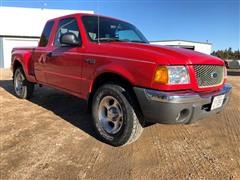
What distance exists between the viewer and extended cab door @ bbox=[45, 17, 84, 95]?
447 centimetres

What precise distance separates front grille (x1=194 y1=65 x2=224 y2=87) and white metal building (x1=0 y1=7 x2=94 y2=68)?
25.7 meters

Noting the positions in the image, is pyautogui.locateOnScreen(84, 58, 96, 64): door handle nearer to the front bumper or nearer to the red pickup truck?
the red pickup truck

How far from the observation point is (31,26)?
29.3 meters

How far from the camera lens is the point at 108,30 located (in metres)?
4.77

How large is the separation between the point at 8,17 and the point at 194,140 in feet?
96.5

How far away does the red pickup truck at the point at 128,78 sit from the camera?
3256 millimetres

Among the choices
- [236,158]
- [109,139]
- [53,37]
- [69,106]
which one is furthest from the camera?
[69,106]

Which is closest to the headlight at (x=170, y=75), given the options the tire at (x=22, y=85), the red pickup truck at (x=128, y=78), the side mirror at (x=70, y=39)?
the red pickup truck at (x=128, y=78)

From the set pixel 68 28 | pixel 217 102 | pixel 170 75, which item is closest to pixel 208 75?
pixel 217 102

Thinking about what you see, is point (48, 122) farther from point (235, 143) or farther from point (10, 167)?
point (235, 143)

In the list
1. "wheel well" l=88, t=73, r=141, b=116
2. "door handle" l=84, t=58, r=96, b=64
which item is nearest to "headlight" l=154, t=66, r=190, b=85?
"wheel well" l=88, t=73, r=141, b=116

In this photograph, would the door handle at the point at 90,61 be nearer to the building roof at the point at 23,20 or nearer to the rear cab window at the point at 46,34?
the rear cab window at the point at 46,34

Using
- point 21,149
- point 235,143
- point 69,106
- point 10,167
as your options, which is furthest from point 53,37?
point 235,143

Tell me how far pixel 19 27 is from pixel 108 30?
26.9 metres
